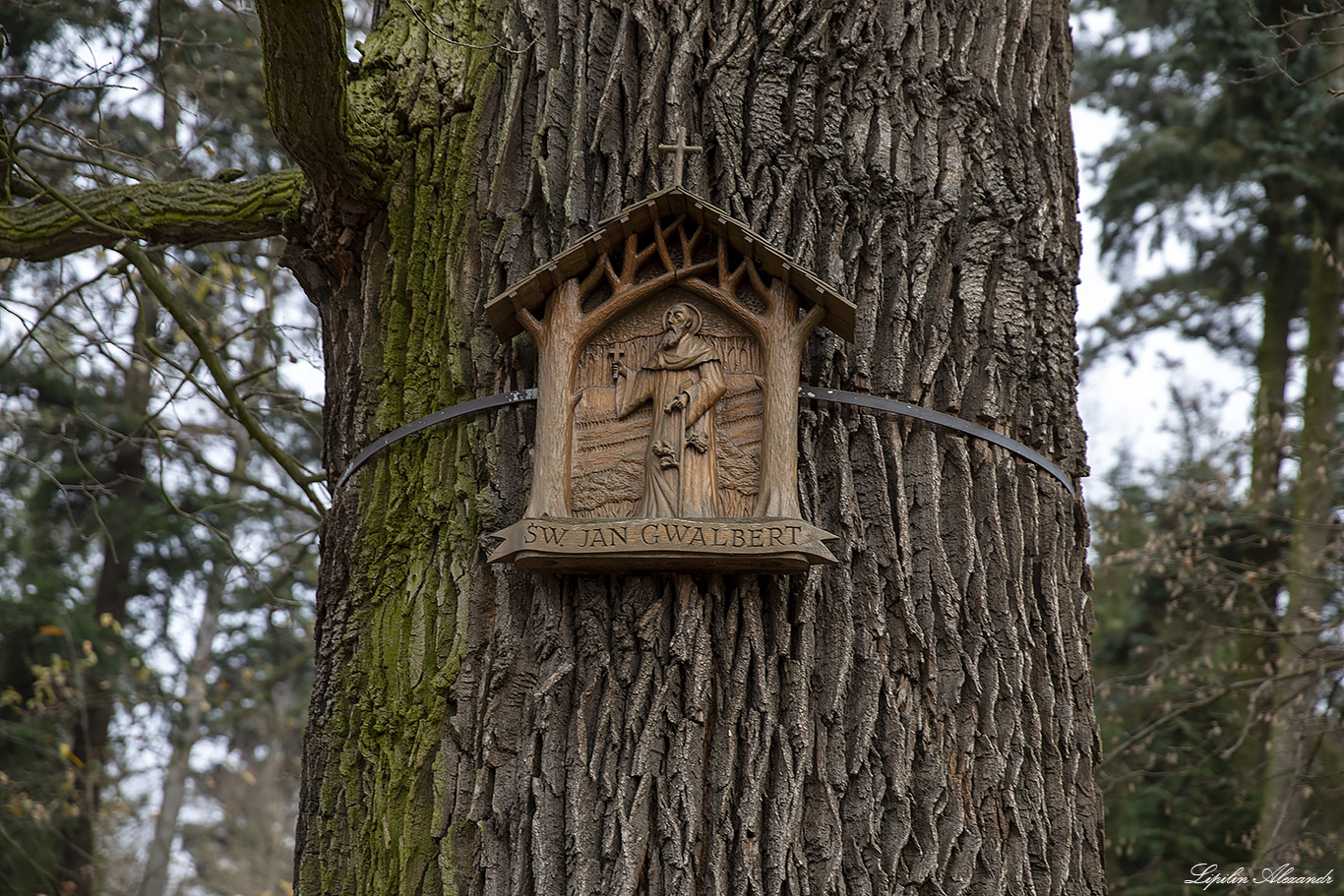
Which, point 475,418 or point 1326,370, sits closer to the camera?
point 475,418

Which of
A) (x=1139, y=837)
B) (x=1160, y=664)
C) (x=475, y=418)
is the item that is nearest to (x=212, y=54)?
(x=475, y=418)

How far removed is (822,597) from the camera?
2371mm

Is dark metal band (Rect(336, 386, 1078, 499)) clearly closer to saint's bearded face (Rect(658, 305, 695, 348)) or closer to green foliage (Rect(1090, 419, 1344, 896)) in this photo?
saint's bearded face (Rect(658, 305, 695, 348))

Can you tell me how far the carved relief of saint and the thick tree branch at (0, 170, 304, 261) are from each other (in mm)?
1228

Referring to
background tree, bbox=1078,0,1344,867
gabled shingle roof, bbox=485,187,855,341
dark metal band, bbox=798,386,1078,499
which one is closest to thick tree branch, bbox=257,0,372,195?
gabled shingle roof, bbox=485,187,855,341

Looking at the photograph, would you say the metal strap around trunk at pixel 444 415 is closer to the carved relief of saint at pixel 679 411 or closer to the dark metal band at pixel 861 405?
the dark metal band at pixel 861 405

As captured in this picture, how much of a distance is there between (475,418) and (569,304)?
1.17ft

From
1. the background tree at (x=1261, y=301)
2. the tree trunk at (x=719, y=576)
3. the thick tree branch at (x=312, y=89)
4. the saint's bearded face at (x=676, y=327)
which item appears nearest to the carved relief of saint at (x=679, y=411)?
the saint's bearded face at (x=676, y=327)

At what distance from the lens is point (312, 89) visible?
2592 mm

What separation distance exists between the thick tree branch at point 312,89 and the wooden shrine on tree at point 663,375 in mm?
650

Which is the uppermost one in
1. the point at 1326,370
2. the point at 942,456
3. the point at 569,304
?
the point at 1326,370

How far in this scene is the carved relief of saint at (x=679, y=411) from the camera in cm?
233

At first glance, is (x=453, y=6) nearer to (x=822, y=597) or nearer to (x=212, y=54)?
(x=822, y=597)

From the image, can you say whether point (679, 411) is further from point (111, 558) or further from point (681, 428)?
point (111, 558)
